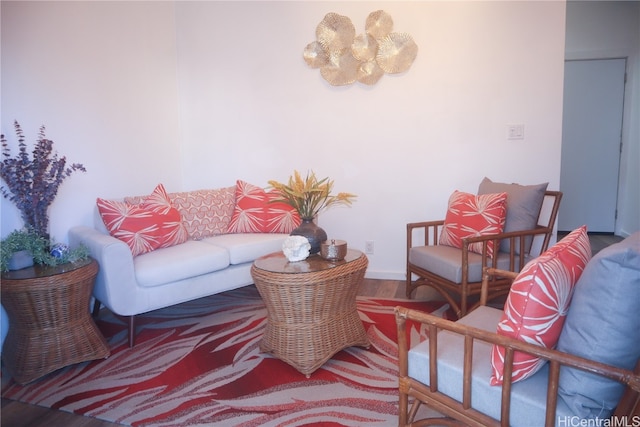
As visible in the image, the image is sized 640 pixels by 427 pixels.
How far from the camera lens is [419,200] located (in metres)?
3.53

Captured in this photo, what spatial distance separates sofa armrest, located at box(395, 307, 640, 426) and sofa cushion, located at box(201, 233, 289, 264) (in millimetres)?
1666

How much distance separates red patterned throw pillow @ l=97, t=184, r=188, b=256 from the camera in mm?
2736

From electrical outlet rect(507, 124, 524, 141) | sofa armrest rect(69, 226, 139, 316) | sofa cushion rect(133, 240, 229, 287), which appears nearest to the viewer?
sofa armrest rect(69, 226, 139, 316)

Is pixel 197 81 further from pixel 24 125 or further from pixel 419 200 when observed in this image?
pixel 419 200

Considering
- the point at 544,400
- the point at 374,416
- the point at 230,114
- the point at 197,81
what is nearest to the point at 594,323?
the point at 544,400

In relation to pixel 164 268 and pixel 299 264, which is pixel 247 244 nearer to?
pixel 164 268

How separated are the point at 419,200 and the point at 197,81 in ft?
7.47

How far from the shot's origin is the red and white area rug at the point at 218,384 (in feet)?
6.14

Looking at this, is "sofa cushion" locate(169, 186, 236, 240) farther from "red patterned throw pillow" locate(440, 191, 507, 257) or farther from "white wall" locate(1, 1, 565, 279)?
"red patterned throw pillow" locate(440, 191, 507, 257)

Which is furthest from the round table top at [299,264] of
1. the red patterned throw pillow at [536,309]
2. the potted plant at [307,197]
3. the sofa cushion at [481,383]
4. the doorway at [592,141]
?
the doorway at [592,141]

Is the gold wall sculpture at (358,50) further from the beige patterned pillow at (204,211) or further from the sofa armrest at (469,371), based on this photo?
the sofa armrest at (469,371)

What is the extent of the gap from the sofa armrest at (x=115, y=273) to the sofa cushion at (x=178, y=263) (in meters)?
0.07

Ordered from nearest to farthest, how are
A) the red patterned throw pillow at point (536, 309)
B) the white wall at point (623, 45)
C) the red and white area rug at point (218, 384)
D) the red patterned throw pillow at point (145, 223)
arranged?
the red patterned throw pillow at point (536, 309) < the red and white area rug at point (218, 384) < the red patterned throw pillow at point (145, 223) < the white wall at point (623, 45)

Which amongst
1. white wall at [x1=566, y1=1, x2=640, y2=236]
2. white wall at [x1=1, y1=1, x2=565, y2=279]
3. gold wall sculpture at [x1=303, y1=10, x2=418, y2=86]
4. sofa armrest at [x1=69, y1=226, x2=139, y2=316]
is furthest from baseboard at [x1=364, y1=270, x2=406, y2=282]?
white wall at [x1=566, y1=1, x2=640, y2=236]
